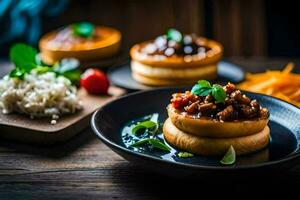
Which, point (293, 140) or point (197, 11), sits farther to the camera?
point (197, 11)

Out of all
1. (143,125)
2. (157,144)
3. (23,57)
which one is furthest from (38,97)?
(157,144)

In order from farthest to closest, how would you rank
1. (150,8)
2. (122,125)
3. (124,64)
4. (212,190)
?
(150,8) < (124,64) < (122,125) < (212,190)

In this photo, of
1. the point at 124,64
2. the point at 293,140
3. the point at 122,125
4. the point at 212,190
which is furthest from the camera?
the point at 124,64

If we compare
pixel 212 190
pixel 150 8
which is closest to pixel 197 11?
pixel 150 8

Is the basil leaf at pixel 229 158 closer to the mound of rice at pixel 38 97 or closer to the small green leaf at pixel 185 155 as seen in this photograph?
the small green leaf at pixel 185 155

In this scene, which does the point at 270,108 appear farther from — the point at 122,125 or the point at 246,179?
the point at 122,125

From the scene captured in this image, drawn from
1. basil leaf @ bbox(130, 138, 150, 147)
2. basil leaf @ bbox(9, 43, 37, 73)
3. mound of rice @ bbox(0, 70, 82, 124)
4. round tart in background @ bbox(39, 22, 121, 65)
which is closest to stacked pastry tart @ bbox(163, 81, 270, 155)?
basil leaf @ bbox(130, 138, 150, 147)

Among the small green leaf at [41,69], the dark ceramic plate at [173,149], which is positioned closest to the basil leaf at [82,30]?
the small green leaf at [41,69]
